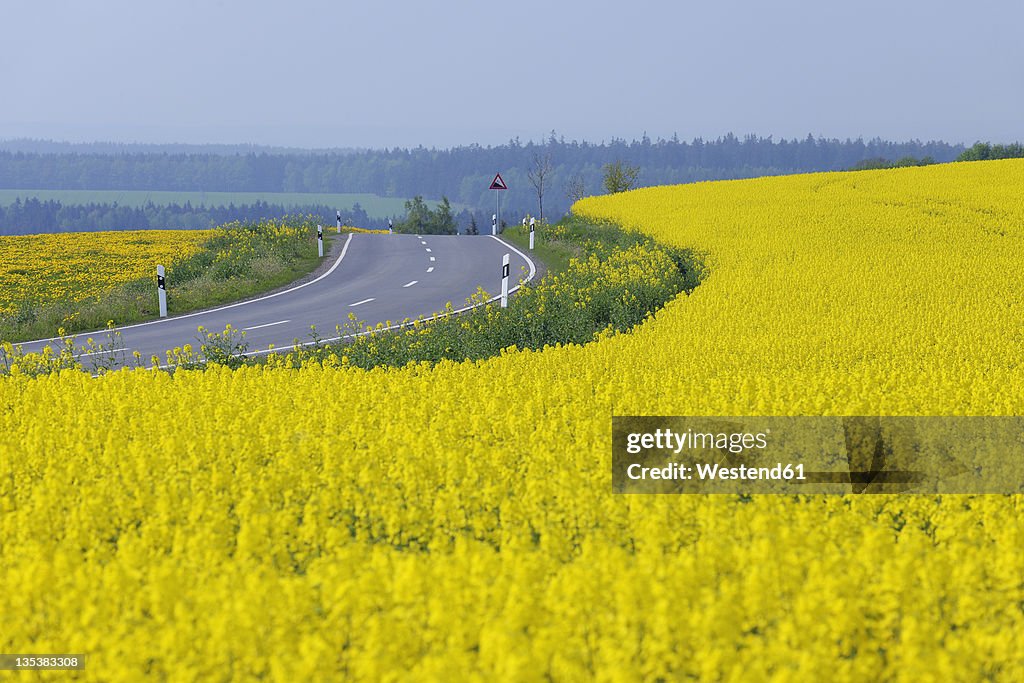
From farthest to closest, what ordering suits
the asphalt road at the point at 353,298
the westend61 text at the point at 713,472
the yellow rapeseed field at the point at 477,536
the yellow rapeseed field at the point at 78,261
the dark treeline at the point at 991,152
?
the dark treeline at the point at 991,152 → the yellow rapeseed field at the point at 78,261 → the asphalt road at the point at 353,298 → the westend61 text at the point at 713,472 → the yellow rapeseed field at the point at 477,536

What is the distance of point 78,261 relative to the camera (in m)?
35.5

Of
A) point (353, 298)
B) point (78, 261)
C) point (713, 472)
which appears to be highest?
point (713, 472)

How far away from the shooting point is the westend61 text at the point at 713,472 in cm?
678

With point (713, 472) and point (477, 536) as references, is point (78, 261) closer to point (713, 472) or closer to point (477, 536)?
point (713, 472)

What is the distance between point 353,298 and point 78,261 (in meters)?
18.3

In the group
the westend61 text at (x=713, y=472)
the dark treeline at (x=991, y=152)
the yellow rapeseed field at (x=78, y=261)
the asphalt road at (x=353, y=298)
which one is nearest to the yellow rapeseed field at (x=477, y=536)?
the westend61 text at (x=713, y=472)

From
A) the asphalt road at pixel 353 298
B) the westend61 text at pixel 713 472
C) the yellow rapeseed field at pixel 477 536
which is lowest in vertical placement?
the asphalt road at pixel 353 298

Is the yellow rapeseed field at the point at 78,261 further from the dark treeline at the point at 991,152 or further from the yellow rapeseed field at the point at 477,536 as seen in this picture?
the dark treeline at the point at 991,152

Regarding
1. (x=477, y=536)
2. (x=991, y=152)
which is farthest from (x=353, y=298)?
(x=991, y=152)

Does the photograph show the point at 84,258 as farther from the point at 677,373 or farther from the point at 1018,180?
the point at 1018,180

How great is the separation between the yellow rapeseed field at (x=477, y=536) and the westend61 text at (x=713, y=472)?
275 millimetres

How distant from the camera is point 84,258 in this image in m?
37.0

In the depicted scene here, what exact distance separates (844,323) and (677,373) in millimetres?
4621

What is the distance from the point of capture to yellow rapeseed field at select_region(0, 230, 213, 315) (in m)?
Answer: 26.8
